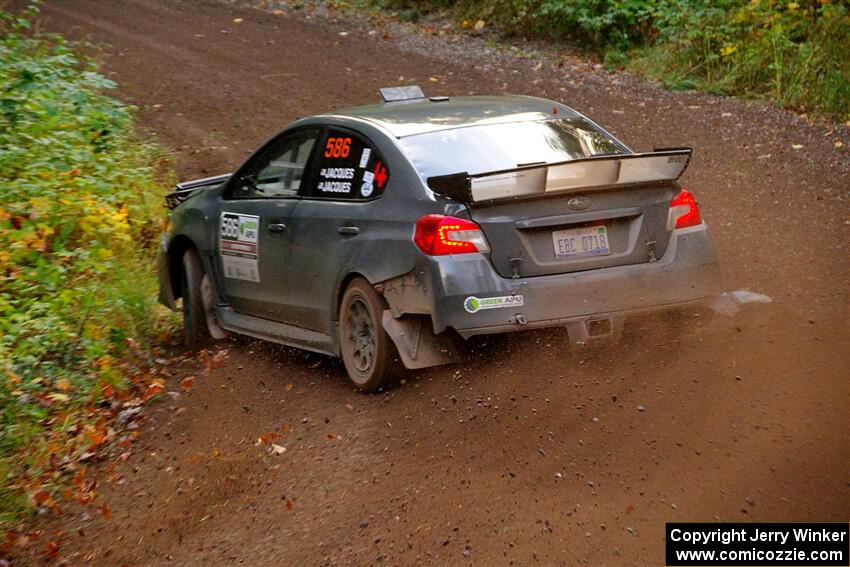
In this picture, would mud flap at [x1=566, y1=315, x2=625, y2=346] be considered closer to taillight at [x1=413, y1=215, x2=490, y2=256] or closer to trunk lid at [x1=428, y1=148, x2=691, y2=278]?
trunk lid at [x1=428, y1=148, x2=691, y2=278]

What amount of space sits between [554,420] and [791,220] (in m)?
4.95

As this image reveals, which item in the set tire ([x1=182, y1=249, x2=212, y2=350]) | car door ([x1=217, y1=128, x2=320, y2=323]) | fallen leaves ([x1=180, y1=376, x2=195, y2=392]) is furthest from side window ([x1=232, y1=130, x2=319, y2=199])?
fallen leaves ([x1=180, y1=376, x2=195, y2=392])

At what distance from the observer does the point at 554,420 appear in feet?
19.3

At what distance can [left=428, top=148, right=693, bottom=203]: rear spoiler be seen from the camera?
5934 millimetres

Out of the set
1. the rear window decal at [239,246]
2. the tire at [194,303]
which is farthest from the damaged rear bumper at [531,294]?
the tire at [194,303]

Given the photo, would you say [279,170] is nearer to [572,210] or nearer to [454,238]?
[454,238]

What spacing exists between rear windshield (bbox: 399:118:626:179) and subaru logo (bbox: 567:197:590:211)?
18.1 inches

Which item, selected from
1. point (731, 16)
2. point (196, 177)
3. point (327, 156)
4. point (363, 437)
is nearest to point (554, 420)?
point (363, 437)

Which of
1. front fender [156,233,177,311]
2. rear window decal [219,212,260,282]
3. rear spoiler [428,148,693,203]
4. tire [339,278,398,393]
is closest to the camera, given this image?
rear spoiler [428,148,693,203]

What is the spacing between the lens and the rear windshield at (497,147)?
650 cm

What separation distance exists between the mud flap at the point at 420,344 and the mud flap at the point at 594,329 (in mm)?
666

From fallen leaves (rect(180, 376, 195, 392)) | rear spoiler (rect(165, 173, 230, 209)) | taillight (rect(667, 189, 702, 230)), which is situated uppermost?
taillight (rect(667, 189, 702, 230))

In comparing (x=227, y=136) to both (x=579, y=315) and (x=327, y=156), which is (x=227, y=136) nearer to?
(x=327, y=156)

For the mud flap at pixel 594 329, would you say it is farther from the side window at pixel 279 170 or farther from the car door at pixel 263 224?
the side window at pixel 279 170
